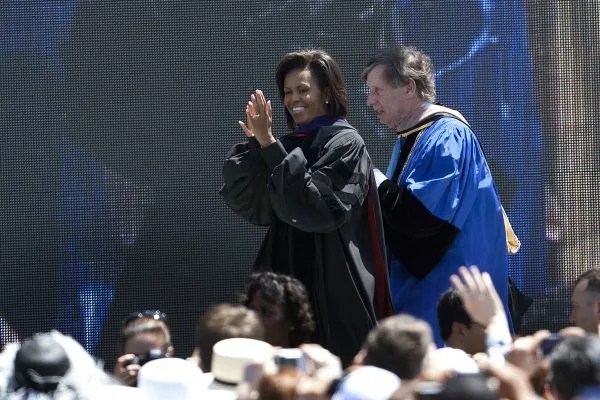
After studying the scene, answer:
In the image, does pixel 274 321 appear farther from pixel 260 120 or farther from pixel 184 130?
pixel 184 130

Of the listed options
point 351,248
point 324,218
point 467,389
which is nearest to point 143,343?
point 324,218

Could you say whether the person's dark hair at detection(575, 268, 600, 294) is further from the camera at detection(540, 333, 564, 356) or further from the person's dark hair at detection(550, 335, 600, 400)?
the person's dark hair at detection(550, 335, 600, 400)

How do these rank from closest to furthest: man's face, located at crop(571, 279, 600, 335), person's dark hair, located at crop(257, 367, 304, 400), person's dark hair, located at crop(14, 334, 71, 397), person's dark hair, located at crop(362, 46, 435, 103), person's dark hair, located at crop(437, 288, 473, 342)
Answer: person's dark hair, located at crop(257, 367, 304, 400)
person's dark hair, located at crop(14, 334, 71, 397)
person's dark hair, located at crop(437, 288, 473, 342)
man's face, located at crop(571, 279, 600, 335)
person's dark hair, located at crop(362, 46, 435, 103)

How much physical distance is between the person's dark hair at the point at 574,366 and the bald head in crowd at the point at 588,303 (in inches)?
58.7

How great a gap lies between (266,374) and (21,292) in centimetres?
298

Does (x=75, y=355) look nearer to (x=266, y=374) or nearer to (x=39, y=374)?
(x=39, y=374)

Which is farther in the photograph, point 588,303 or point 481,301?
point 588,303

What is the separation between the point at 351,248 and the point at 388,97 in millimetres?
757

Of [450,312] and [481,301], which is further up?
[481,301]

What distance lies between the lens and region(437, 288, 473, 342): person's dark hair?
14.5 feet

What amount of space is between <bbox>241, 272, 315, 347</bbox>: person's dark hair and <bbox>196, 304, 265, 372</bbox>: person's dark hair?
493mm

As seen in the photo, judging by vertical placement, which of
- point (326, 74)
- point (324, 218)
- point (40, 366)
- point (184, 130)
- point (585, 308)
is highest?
point (326, 74)

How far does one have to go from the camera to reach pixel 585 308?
15.4 ft

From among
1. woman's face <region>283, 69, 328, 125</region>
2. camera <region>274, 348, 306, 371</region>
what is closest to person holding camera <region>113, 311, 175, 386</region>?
camera <region>274, 348, 306, 371</region>
